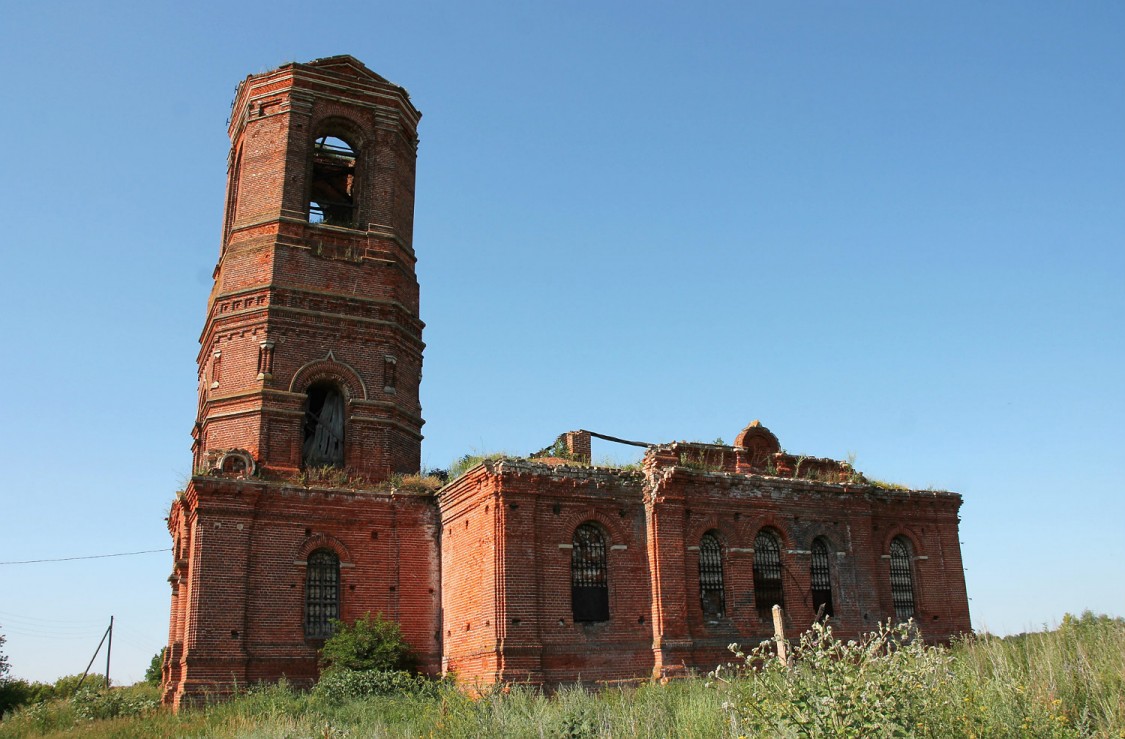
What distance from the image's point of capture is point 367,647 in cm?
1947

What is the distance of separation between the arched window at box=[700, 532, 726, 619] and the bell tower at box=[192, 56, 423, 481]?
7.50 metres

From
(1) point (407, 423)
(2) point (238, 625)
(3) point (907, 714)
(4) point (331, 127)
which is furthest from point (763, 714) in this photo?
(4) point (331, 127)

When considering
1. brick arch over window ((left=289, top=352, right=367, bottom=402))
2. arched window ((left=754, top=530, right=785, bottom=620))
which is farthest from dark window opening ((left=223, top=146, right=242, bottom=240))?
arched window ((left=754, top=530, right=785, bottom=620))

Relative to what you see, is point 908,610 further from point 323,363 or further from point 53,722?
point 53,722

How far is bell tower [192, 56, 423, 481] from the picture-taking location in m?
22.3

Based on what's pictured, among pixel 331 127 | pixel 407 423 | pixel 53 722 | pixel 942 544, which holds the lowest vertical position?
pixel 53 722

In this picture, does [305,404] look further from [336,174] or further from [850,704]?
[850,704]

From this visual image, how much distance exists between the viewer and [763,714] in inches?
311

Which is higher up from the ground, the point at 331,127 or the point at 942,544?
the point at 331,127

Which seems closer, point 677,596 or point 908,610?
point 677,596

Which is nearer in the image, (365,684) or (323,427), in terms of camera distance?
(365,684)

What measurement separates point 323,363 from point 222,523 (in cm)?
466

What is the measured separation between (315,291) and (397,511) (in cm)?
573

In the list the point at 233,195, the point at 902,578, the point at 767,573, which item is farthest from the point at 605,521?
the point at 233,195
